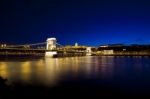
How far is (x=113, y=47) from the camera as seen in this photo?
114 meters

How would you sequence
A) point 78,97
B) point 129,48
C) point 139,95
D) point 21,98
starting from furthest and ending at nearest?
point 129,48
point 139,95
point 78,97
point 21,98

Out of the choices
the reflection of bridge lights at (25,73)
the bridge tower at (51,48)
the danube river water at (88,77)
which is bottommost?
the danube river water at (88,77)

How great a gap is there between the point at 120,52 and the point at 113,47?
442 cm

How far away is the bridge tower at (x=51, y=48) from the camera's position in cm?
7902

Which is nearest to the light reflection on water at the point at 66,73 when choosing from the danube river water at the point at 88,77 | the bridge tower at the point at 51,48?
the danube river water at the point at 88,77

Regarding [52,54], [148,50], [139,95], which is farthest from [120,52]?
[139,95]

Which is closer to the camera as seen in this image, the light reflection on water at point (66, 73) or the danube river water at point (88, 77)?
the danube river water at point (88, 77)

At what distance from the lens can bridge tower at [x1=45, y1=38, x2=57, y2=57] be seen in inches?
3111

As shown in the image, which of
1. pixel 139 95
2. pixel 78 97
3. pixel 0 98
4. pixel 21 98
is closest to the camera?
pixel 0 98

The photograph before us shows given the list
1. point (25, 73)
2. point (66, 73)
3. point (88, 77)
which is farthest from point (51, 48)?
point (88, 77)

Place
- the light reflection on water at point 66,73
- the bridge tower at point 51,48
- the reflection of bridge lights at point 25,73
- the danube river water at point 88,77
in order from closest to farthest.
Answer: the danube river water at point 88,77 < the light reflection on water at point 66,73 < the reflection of bridge lights at point 25,73 < the bridge tower at point 51,48

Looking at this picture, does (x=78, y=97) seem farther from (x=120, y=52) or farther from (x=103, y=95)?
(x=120, y=52)

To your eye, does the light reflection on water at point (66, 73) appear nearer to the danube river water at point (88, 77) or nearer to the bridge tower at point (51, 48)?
the danube river water at point (88, 77)

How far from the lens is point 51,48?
8300 cm
